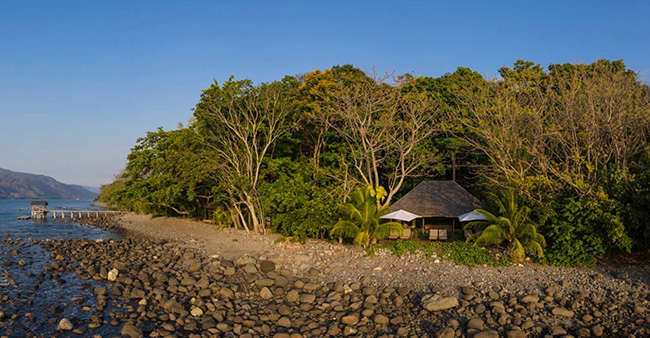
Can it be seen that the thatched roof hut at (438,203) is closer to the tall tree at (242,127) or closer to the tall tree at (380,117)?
the tall tree at (380,117)

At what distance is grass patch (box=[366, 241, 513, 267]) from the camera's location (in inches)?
574

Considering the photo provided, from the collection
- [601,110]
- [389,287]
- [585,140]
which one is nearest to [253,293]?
[389,287]

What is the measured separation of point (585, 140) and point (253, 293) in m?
12.5

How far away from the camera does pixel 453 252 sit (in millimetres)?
15430

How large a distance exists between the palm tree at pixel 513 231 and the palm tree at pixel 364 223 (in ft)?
11.1

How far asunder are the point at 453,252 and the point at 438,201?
558 centimetres

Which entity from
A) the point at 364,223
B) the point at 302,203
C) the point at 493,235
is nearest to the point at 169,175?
the point at 302,203

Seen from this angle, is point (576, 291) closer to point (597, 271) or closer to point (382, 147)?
point (597, 271)

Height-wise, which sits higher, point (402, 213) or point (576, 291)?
point (402, 213)

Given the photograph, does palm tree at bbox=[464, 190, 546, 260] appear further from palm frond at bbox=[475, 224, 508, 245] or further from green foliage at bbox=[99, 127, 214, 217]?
green foliage at bbox=[99, 127, 214, 217]

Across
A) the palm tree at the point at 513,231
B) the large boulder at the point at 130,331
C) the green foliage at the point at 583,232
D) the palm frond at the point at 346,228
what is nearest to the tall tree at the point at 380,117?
the palm frond at the point at 346,228

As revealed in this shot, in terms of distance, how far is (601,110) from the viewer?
15398 millimetres

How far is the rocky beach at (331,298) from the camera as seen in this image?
406 inches

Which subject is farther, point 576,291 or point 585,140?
point 585,140
